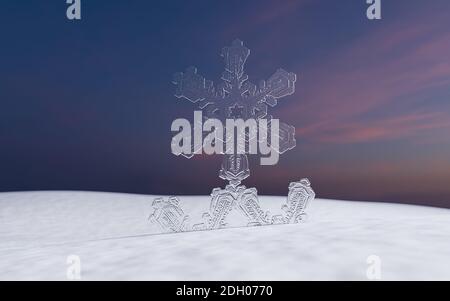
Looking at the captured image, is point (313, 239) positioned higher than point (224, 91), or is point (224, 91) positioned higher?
point (224, 91)

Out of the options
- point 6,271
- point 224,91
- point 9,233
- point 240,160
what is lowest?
point 9,233

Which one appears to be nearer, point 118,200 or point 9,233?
point 9,233

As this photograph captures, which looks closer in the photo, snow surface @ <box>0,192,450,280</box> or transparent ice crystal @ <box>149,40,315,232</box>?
snow surface @ <box>0,192,450,280</box>

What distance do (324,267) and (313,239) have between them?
0.91 meters

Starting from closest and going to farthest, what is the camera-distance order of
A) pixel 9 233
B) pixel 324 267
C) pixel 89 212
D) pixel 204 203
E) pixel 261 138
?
pixel 324 267 < pixel 261 138 < pixel 9 233 < pixel 89 212 < pixel 204 203

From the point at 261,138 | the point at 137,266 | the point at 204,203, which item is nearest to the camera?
the point at 137,266

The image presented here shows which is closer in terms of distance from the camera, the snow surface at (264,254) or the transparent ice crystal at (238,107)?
the snow surface at (264,254)

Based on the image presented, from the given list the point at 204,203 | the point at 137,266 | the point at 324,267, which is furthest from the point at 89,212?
the point at 324,267

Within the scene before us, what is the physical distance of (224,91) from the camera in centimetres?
834

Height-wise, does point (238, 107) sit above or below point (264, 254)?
above

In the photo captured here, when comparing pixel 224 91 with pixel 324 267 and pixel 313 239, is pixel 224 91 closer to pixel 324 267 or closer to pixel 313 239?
pixel 313 239

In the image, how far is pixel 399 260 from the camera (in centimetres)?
389

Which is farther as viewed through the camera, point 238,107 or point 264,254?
point 238,107

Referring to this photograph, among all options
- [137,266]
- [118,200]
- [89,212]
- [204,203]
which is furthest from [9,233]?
[137,266]
